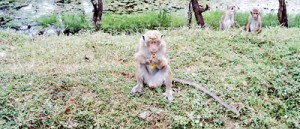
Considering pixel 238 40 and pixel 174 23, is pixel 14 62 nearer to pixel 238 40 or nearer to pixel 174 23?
pixel 238 40

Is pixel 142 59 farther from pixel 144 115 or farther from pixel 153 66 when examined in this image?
pixel 144 115

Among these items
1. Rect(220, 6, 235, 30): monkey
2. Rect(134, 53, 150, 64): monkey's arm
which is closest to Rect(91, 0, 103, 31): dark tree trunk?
Rect(220, 6, 235, 30): monkey

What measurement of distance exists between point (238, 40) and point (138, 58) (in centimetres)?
298

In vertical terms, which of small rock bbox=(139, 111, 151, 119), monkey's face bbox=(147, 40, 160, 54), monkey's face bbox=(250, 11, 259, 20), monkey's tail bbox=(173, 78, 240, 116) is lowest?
small rock bbox=(139, 111, 151, 119)

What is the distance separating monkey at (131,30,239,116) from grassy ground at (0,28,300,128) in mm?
108

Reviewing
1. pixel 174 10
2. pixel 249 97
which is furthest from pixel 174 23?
pixel 249 97

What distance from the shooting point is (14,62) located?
20.1 ft

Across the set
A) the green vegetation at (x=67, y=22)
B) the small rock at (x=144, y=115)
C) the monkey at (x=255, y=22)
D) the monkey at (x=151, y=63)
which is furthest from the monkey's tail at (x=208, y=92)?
the green vegetation at (x=67, y=22)

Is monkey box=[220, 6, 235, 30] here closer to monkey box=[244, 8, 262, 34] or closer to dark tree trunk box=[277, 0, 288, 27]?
monkey box=[244, 8, 262, 34]

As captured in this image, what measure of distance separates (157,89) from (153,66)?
1.53 ft

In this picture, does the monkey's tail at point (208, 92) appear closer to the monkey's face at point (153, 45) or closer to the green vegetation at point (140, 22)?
the monkey's face at point (153, 45)

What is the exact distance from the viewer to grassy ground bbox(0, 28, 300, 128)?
4.52 metres

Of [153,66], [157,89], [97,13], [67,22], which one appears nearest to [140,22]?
[97,13]

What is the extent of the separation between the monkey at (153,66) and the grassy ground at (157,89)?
108mm
